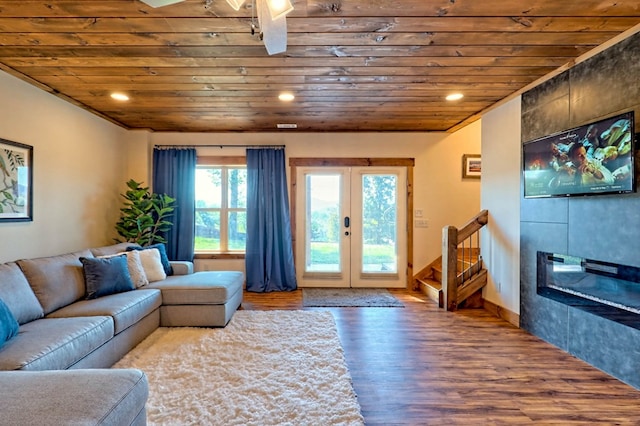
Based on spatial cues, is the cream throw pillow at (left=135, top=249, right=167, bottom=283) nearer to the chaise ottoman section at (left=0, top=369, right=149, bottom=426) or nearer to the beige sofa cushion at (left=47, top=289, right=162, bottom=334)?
the beige sofa cushion at (left=47, top=289, right=162, bottom=334)

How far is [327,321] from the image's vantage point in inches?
134

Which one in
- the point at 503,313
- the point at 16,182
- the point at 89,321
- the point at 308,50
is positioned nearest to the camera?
the point at 89,321

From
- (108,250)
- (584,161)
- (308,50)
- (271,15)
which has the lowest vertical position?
(108,250)

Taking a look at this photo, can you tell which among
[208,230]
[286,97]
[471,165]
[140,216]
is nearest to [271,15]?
[286,97]

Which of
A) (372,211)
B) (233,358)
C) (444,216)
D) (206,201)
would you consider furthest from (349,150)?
(233,358)

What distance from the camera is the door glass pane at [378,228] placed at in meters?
4.95

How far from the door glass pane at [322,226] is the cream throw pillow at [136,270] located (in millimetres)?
2395

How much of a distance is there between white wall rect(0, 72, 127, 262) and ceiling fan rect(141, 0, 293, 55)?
8.34ft

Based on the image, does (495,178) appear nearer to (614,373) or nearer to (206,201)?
(614,373)

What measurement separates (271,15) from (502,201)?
3358 mm

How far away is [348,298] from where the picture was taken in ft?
14.2

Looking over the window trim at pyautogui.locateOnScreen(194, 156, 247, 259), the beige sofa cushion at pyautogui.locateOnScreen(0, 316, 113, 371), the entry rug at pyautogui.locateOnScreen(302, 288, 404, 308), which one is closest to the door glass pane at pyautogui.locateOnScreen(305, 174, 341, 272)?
the entry rug at pyautogui.locateOnScreen(302, 288, 404, 308)

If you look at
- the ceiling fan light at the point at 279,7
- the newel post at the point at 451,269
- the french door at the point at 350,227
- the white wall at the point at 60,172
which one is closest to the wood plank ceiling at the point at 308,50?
the white wall at the point at 60,172

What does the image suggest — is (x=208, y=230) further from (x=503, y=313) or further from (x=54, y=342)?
(x=503, y=313)
